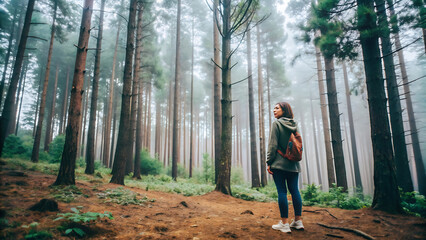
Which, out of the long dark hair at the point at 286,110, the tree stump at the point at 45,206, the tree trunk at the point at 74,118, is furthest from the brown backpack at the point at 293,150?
the tree trunk at the point at 74,118

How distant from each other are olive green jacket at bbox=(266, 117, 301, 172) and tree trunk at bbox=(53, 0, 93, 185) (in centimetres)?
590

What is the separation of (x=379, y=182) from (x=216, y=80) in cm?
920

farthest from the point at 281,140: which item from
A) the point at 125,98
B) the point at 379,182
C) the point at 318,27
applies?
the point at 125,98

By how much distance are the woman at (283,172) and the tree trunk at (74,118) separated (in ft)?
19.3

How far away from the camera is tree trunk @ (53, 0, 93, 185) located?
5.62m

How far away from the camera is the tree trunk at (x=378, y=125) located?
161 inches

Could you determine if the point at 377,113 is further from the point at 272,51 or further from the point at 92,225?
the point at 272,51

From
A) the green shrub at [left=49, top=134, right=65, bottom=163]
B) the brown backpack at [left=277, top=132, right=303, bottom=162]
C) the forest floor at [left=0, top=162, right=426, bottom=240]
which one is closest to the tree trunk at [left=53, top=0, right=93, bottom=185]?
the forest floor at [left=0, top=162, right=426, bottom=240]

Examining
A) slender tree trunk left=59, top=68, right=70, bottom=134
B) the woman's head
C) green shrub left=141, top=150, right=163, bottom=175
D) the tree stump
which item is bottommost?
green shrub left=141, top=150, right=163, bottom=175

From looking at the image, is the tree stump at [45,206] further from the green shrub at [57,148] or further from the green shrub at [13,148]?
the green shrub at [13,148]

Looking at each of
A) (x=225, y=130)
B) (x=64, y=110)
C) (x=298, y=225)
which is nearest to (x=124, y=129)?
(x=225, y=130)

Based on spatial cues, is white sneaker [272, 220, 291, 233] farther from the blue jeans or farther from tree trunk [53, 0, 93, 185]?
tree trunk [53, 0, 93, 185]

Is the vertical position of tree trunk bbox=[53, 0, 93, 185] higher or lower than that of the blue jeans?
higher

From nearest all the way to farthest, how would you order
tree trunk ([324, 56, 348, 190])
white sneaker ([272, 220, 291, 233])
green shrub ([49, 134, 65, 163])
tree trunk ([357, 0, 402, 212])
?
white sneaker ([272, 220, 291, 233])
tree trunk ([357, 0, 402, 212])
tree trunk ([324, 56, 348, 190])
green shrub ([49, 134, 65, 163])
